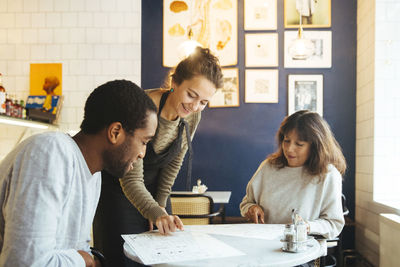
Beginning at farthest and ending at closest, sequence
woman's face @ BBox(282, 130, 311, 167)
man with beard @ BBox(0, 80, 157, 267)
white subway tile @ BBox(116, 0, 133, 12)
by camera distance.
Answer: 1. white subway tile @ BBox(116, 0, 133, 12)
2. woman's face @ BBox(282, 130, 311, 167)
3. man with beard @ BBox(0, 80, 157, 267)

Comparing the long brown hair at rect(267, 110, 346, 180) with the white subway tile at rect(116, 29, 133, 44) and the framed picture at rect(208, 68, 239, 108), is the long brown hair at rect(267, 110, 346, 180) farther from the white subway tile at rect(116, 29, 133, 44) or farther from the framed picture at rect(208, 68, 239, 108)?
the white subway tile at rect(116, 29, 133, 44)

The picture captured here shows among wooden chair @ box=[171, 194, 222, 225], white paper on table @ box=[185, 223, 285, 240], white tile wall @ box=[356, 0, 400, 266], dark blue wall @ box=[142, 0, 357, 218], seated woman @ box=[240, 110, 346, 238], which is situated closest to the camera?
white paper on table @ box=[185, 223, 285, 240]

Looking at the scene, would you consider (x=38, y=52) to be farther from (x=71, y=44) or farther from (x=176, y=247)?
(x=176, y=247)

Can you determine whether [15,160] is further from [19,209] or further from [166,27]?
[166,27]

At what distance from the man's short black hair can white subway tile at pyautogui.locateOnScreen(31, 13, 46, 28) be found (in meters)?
3.74

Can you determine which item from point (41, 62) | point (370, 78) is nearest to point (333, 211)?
point (370, 78)

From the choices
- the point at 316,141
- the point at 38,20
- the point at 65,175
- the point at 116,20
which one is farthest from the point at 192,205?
the point at 38,20

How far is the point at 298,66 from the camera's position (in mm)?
4059

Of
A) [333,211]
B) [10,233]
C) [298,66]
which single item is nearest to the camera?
[10,233]

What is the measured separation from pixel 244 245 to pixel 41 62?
3.79 m

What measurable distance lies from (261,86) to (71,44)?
2187mm

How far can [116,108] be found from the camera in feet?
3.61

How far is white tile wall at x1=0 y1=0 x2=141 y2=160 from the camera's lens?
14.1 feet

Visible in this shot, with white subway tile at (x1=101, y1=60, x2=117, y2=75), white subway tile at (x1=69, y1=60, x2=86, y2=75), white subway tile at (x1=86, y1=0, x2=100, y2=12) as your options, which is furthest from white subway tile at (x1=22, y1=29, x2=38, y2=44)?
white subway tile at (x1=101, y1=60, x2=117, y2=75)
